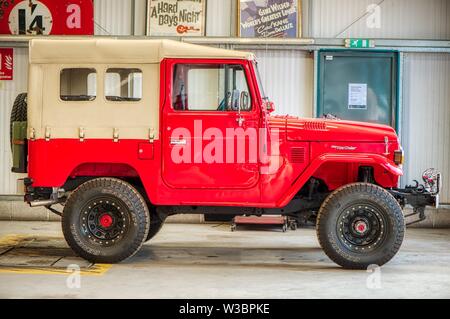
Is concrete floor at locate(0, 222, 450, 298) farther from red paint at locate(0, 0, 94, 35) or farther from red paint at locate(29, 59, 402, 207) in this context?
red paint at locate(0, 0, 94, 35)

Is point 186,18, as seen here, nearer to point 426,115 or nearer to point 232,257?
point 426,115

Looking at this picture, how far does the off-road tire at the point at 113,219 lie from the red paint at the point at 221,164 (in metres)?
0.25

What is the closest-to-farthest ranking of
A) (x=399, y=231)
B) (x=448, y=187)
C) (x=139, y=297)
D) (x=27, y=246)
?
(x=139, y=297) → (x=399, y=231) → (x=27, y=246) → (x=448, y=187)

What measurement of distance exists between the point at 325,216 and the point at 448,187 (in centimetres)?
551

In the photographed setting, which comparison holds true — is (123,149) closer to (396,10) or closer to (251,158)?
(251,158)

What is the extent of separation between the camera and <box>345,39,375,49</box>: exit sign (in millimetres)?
13211

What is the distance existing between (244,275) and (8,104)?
7004mm

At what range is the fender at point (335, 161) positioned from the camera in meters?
8.69

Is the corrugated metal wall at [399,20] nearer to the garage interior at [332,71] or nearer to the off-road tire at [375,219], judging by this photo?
the garage interior at [332,71]

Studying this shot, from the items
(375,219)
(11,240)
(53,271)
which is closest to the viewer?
(53,271)

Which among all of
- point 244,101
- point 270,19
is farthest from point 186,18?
point 244,101

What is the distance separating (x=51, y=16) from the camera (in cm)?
1341

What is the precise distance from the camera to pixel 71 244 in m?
8.77

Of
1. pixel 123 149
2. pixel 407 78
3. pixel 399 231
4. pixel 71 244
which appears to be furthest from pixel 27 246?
pixel 407 78
